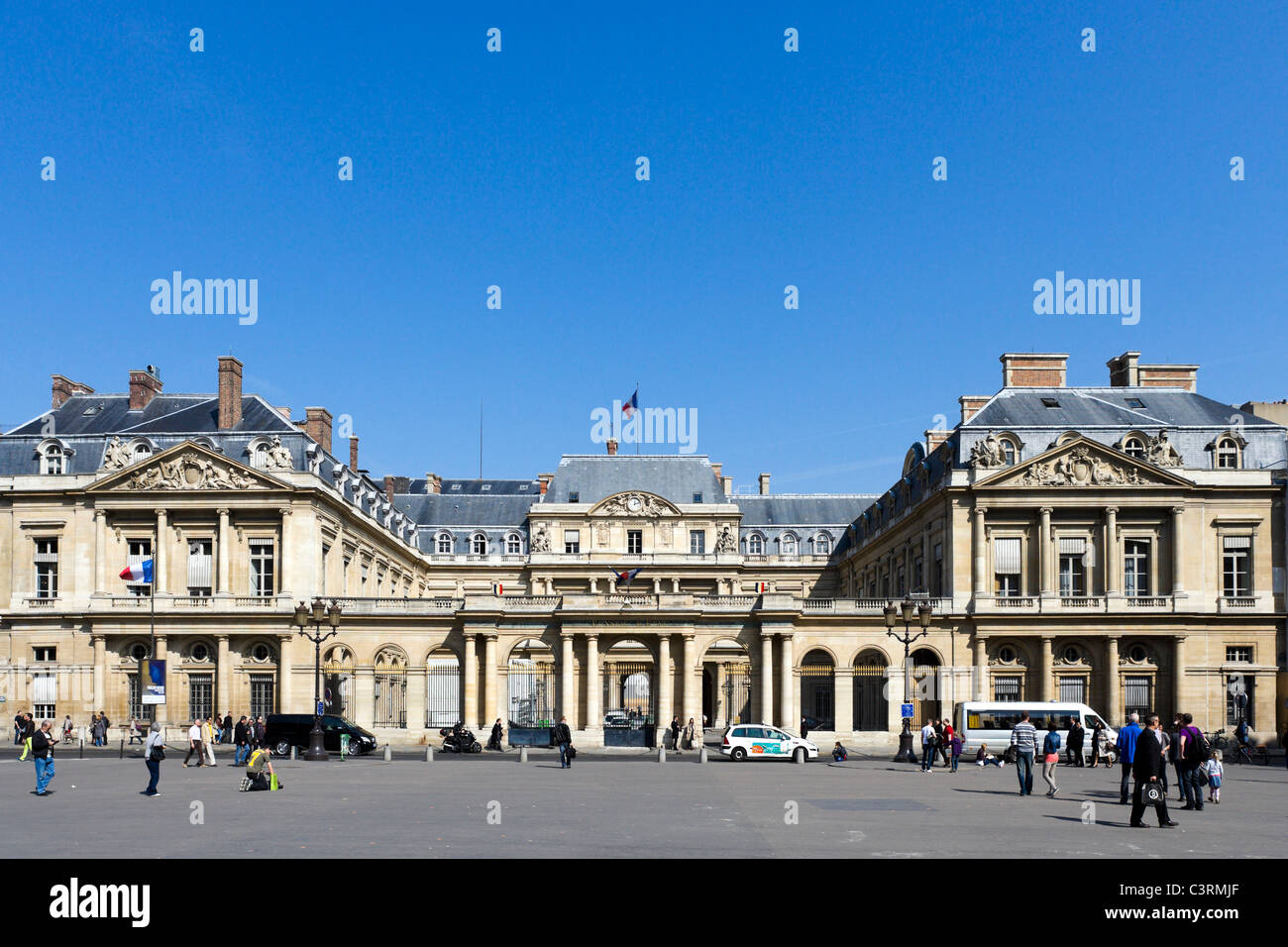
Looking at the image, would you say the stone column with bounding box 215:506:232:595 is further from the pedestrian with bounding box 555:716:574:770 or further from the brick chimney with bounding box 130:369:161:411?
the pedestrian with bounding box 555:716:574:770

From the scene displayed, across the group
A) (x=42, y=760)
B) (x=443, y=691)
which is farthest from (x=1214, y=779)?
(x=443, y=691)

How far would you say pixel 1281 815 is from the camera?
1022 inches

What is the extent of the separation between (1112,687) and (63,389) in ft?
178

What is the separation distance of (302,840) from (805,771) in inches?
910

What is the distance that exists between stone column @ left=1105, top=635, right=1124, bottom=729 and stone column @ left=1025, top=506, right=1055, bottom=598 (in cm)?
345

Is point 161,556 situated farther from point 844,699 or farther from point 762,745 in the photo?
point 844,699

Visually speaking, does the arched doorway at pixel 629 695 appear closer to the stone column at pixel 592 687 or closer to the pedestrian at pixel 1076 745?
the stone column at pixel 592 687

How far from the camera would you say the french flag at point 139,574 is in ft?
187

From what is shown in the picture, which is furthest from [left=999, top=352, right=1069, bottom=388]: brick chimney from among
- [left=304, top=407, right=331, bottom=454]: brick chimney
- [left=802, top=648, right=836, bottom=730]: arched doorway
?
[left=304, top=407, right=331, bottom=454]: brick chimney

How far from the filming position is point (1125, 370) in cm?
6762

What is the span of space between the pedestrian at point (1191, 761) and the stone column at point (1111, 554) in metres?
31.9

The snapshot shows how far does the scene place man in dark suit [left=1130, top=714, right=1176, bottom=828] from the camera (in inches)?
882
